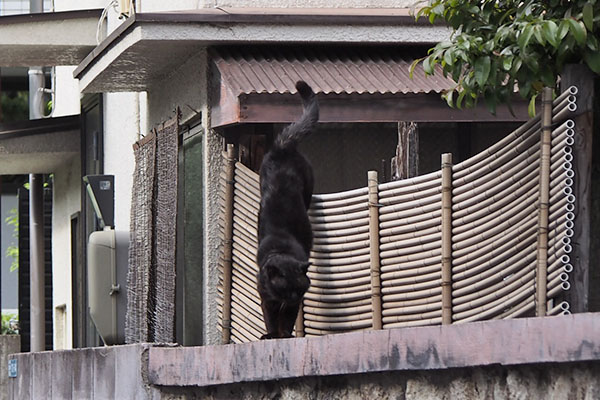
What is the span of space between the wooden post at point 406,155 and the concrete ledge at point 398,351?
248 centimetres

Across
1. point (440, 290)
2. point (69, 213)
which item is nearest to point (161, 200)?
point (440, 290)

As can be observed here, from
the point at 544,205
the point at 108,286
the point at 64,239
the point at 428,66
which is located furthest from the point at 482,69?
the point at 64,239

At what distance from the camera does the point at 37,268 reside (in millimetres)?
21328

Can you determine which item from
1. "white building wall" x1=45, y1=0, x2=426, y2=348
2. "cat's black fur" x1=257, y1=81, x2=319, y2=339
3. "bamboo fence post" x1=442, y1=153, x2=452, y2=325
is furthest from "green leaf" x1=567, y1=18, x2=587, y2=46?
"white building wall" x1=45, y1=0, x2=426, y2=348

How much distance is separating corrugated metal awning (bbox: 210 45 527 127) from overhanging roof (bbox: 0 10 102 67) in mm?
3901

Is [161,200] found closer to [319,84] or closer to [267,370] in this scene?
[319,84]

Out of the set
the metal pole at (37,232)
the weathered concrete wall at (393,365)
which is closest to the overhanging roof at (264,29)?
the weathered concrete wall at (393,365)

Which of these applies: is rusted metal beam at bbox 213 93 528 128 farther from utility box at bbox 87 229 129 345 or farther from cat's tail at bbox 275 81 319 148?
utility box at bbox 87 229 129 345

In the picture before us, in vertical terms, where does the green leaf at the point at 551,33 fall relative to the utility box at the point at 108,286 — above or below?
above

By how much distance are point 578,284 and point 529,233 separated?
618mm

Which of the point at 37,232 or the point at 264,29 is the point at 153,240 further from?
the point at 37,232

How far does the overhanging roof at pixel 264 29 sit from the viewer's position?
1098cm

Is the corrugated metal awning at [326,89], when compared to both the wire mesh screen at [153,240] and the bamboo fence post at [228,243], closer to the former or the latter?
the bamboo fence post at [228,243]

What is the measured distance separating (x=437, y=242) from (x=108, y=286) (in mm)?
5591
